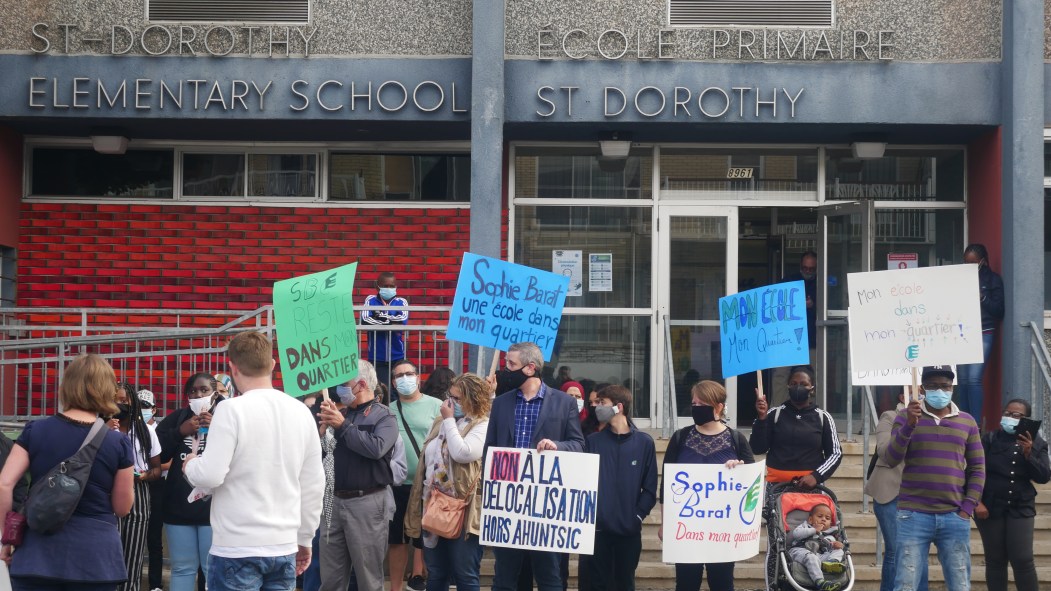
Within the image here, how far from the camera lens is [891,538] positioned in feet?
30.5

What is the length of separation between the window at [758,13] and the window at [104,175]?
5.68 m

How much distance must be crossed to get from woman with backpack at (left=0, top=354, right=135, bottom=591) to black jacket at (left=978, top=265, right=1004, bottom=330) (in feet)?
28.8

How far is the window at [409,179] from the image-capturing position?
1382 cm

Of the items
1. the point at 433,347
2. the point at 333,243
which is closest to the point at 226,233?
the point at 333,243

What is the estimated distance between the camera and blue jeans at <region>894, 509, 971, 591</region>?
27.5ft

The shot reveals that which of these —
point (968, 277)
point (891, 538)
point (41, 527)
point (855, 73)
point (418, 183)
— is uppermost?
point (855, 73)

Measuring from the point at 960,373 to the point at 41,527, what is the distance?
9.09 metres

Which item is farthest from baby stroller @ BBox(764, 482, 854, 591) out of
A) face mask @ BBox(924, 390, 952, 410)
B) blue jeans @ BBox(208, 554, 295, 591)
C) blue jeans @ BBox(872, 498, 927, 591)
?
blue jeans @ BBox(208, 554, 295, 591)

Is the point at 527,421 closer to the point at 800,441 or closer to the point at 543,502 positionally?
the point at 543,502

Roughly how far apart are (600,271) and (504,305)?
4.34 metres

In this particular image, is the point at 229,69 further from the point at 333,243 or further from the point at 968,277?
the point at 968,277

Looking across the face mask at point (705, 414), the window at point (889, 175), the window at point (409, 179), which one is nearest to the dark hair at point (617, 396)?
the face mask at point (705, 414)

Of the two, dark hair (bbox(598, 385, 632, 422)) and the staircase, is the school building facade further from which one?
dark hair (bbox(598, 385, 632, 422))

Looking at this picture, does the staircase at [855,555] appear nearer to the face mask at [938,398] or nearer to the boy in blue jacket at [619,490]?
the boy in blue jacket at [619,490]
